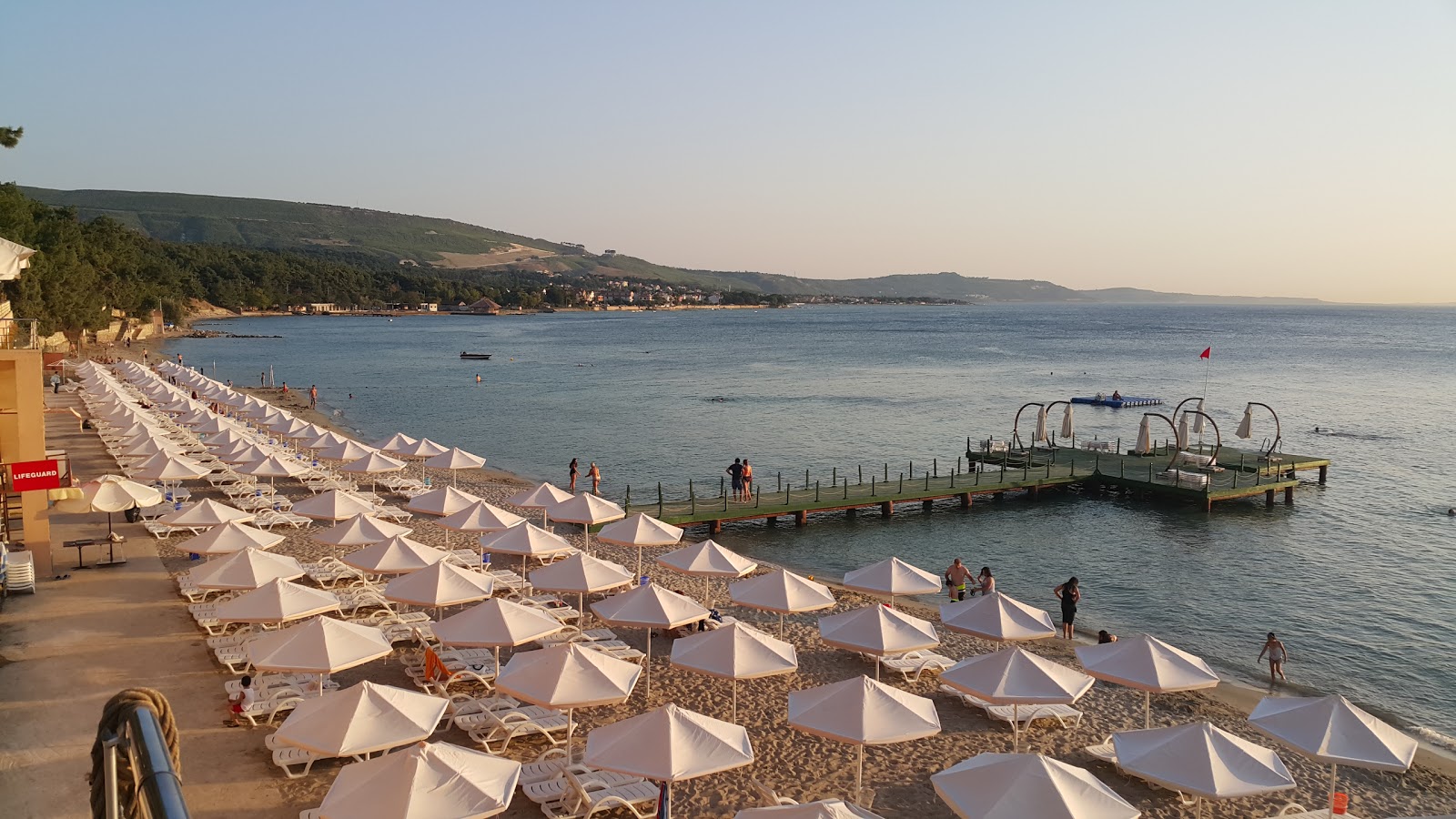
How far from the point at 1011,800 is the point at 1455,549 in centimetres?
2646

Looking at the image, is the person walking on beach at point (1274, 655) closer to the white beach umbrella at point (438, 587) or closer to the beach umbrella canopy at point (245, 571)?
the white beach umbrella at point (438, 587)

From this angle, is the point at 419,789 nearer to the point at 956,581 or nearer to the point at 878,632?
the point at 878,632

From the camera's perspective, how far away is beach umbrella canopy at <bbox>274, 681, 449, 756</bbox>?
31.7 ft

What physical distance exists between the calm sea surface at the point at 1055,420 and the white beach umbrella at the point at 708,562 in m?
7.70

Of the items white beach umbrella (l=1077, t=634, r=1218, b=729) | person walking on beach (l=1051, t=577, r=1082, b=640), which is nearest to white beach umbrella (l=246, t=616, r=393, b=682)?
white beach umbrella (l=1077, t=634, r=1218, b=729)

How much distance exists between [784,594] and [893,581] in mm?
2395

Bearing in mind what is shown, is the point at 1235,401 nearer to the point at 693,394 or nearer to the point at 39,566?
the point at 693,394

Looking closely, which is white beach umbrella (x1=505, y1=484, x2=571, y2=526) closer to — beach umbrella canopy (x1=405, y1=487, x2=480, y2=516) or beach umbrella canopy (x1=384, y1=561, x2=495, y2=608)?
beach umbrella canopy (x1=405, y1=487, x2=480, y2=516)

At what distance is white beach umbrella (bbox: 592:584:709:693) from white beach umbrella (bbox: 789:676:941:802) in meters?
3.45

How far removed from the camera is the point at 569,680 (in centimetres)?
1123

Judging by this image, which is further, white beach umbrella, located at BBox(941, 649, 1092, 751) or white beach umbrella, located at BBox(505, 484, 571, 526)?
white beach umbrella, located at BBox(505, 484, 571, 526)

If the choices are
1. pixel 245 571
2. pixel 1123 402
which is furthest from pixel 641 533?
pixel 1123 402

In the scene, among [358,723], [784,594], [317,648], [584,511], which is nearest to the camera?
[358,723]

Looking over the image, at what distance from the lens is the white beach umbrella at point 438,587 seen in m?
14.5
